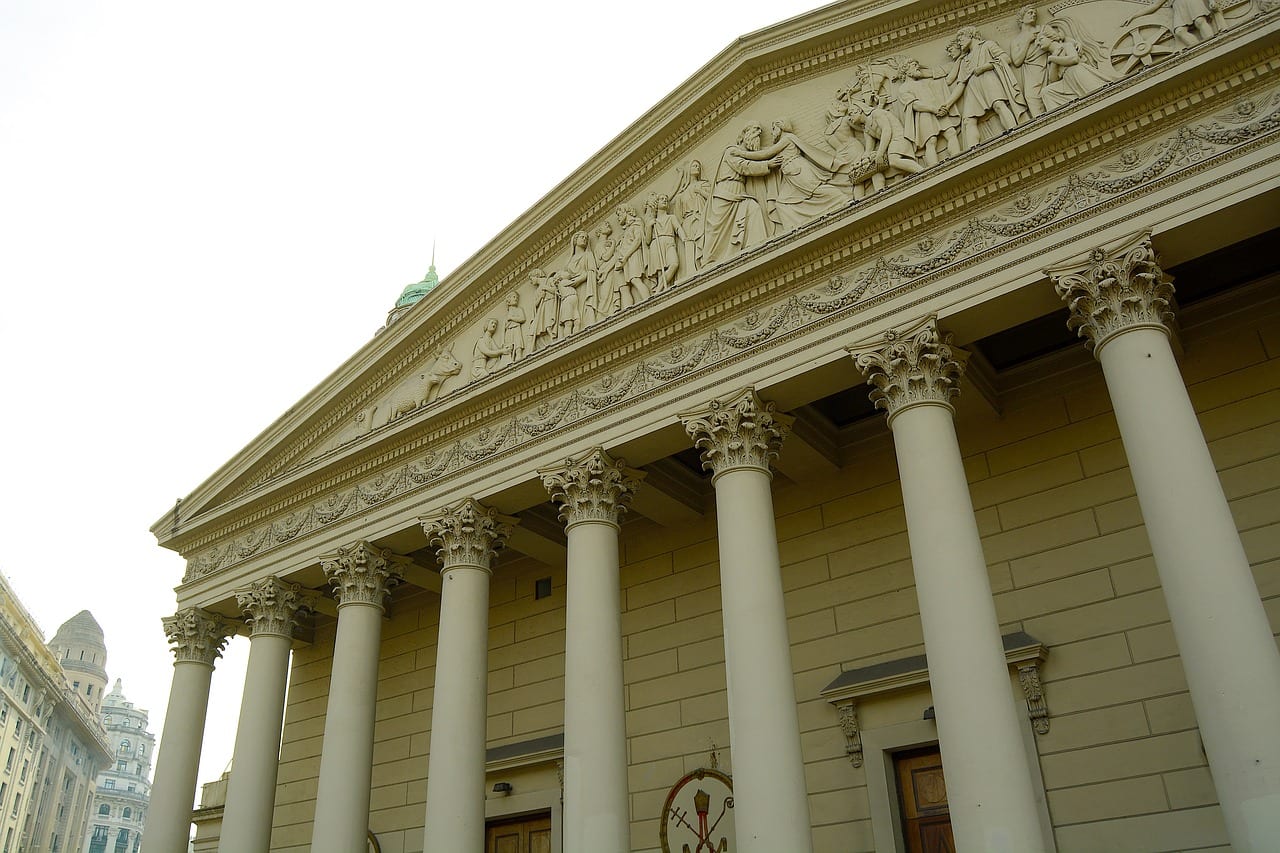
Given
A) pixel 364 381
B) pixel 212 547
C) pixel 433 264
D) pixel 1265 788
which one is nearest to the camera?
pixel 1265 788

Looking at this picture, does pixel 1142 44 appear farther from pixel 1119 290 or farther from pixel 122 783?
pixel 122 783

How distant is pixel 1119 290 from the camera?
10578 mm

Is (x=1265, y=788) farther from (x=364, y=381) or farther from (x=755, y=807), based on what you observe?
(x=364, y=381)

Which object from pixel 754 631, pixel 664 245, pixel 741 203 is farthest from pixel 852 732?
pixel 741 203

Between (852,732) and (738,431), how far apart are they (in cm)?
416

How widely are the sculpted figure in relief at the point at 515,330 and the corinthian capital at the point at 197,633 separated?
759cm

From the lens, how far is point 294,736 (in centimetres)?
2005

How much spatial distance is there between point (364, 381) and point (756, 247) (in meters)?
7.68

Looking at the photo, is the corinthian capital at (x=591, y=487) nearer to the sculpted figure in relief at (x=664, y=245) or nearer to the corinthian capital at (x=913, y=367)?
the sculpted figure in relief at (x=664, y=245)

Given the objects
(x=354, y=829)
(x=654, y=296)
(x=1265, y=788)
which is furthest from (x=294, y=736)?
(x=1265, y=788)

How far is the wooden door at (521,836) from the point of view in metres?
15.9

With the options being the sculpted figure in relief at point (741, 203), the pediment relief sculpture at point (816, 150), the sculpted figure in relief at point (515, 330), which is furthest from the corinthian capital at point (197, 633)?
the sculpted figure in relief at point (741, 203)

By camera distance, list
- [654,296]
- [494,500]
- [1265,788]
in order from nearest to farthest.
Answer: [1265,788]
[654,296]
[494,500]

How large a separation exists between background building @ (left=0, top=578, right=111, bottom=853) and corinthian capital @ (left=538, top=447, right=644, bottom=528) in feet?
193
